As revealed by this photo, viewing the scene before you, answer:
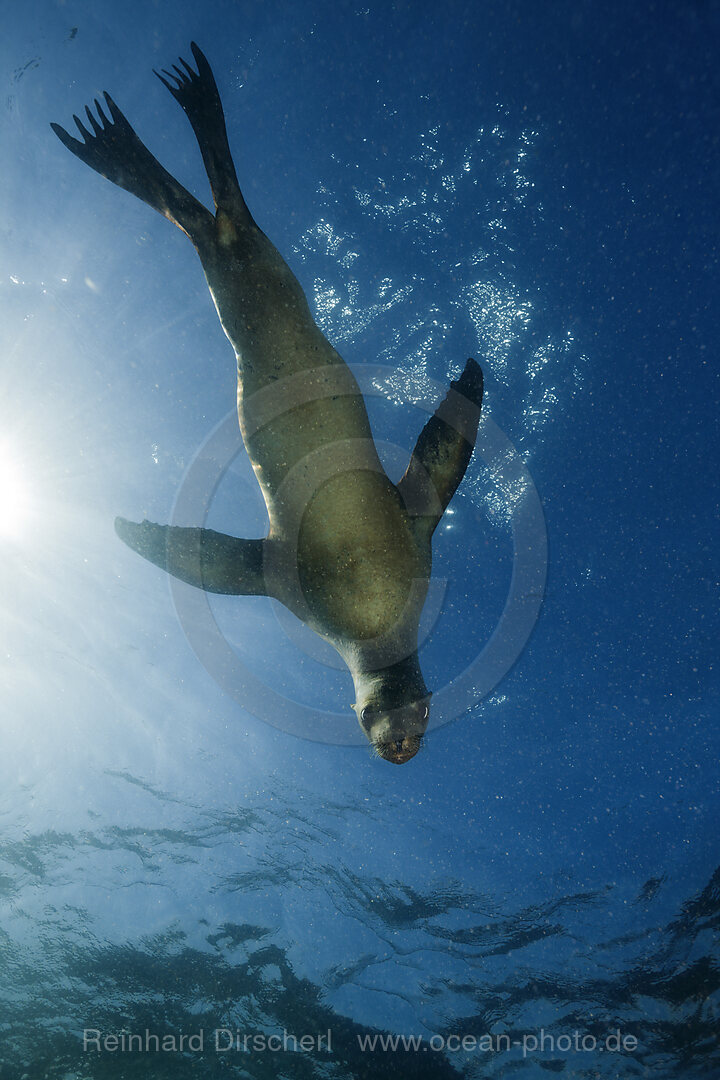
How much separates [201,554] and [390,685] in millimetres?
1964

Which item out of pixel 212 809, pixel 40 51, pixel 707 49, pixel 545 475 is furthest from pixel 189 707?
pixel 707 49

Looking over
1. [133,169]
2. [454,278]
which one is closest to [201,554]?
[133,169]

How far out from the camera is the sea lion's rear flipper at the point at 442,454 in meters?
4.64

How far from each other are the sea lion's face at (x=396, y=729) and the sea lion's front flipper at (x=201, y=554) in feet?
5.25

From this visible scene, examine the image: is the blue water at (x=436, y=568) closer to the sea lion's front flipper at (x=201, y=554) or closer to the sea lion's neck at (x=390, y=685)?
the sea lion's front flipper at (x=201, y=554)

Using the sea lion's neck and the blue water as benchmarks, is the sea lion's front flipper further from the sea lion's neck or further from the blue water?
the blue water

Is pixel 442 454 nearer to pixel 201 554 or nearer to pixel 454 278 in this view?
pixel 201 554

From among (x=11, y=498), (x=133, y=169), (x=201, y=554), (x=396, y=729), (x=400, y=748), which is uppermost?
(x=11, y=498)

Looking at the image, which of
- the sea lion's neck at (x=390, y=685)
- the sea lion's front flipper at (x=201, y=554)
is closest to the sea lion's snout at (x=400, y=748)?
the sea lion's neck at (x=390, y=685)

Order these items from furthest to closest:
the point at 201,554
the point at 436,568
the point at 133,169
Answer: the point at 436,568, the point at 133,169, the point at 201,554

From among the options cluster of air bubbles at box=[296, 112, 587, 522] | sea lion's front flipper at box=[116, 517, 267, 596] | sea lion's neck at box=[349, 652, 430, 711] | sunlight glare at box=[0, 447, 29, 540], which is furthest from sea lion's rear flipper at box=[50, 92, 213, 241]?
sunlight glare at box=[0, 447, 29, 540]

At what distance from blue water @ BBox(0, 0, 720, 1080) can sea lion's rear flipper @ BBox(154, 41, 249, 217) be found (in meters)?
3.54

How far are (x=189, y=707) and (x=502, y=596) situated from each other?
31.7 ft

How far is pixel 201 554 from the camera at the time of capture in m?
4.37
